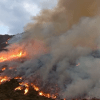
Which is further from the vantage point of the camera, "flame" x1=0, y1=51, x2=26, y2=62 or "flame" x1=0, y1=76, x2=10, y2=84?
"flame" x1=0, y1=51, x2=26, y2=62

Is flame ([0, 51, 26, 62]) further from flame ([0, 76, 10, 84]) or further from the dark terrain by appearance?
the dark terrain

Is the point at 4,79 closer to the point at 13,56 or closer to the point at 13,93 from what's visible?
the point at 13,93

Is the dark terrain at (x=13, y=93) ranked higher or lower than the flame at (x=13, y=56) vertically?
Answer: lower

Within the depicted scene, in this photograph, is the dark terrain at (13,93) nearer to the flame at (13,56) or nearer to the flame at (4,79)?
the flame at (4,79)

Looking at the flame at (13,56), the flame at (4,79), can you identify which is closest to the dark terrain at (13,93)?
the flame at (4,79)

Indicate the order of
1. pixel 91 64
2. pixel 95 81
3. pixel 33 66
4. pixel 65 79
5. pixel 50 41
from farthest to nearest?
pixel 50 41
pixel 33 66
pixel 91 64
pixel 65 79
pixel 95 81

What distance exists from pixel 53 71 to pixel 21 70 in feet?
23.8

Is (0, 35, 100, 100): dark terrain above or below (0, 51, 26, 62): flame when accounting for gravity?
below

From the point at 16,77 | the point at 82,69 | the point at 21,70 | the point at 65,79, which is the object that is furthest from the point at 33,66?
the point at 82,69

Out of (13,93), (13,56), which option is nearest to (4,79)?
(13,93)

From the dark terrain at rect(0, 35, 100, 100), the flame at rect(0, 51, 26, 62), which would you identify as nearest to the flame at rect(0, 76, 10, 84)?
the dark terrain at rect(0, 35, 100, 100)

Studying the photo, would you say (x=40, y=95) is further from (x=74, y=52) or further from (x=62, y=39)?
(x=62, y=39)

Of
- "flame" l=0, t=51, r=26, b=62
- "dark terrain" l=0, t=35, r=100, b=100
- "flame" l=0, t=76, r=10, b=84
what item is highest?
"flame" l=0, t=51, r=26, b=62

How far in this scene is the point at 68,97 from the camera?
18.4 m
